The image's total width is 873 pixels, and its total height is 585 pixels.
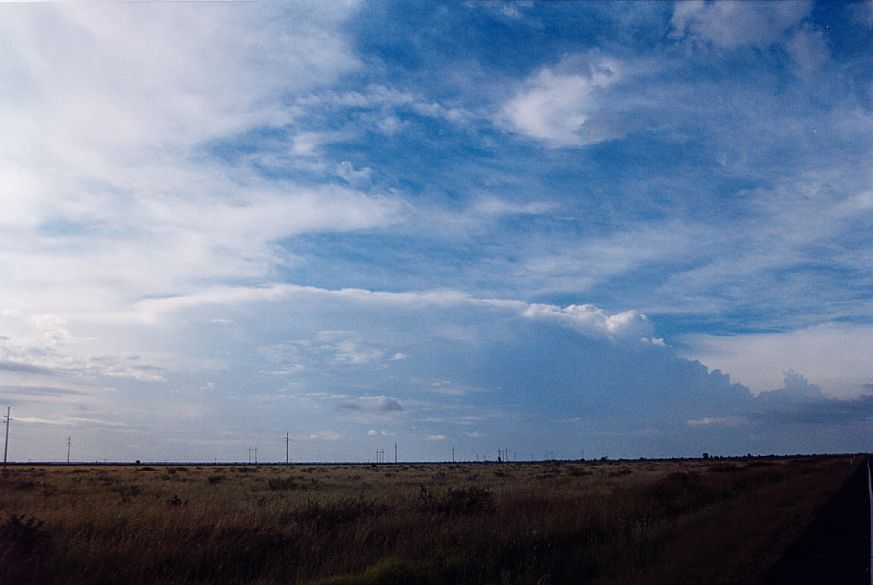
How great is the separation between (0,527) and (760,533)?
1690 centimetres

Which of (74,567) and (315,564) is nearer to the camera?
(74,567)

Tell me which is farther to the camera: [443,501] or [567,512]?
[443,501]

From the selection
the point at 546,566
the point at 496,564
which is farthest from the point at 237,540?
the point at 546,566

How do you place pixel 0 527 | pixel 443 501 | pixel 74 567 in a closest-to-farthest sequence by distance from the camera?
pixel 74 567
pixel 0 527
pixel 443 501

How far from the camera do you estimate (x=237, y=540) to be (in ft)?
42.9

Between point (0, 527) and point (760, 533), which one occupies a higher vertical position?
point (0, 527)

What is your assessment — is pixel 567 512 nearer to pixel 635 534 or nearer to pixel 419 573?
pixel 635 534

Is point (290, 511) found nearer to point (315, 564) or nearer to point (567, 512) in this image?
point (315, 564)

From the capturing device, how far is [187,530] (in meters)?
13.6

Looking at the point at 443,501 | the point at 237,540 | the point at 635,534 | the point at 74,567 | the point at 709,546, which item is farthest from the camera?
the point at 443,501

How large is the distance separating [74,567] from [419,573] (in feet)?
18.7

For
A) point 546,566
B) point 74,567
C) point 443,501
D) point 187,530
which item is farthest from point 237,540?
point 443,501

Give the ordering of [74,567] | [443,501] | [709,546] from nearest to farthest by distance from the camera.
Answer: [74,567] < [709,546] < [443,501]

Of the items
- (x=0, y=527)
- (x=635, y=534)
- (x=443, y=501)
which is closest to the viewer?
(x=0, y=527)
